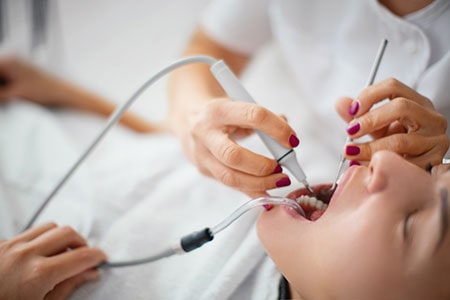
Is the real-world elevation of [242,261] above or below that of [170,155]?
below

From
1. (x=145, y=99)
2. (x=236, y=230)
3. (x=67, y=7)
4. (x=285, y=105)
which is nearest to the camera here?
(x=236, y=230)

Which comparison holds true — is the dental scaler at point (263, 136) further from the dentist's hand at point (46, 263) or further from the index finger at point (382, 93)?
the dentist's hand at point (46, 263)

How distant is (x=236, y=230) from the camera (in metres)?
0.95

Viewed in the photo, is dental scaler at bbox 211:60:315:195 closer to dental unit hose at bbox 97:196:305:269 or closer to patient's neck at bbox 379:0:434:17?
dental unit hose at bbox 97:196:305:269

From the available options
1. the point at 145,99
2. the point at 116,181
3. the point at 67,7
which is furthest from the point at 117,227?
the point at 67,7

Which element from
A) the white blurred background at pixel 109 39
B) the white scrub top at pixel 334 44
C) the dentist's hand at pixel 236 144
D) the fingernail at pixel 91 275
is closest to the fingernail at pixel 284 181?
the dentist's hand at pixel 236 144

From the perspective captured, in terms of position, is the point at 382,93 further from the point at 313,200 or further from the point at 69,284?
the point at 69,284

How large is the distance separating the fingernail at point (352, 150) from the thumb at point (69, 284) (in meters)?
0.53

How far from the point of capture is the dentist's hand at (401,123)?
715mm

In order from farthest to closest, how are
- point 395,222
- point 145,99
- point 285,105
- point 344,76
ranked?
point 145,99 < point 285,105 < point 344,76 < point 395,222

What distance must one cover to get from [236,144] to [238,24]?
0.51 metres

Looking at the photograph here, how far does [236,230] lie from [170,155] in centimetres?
34

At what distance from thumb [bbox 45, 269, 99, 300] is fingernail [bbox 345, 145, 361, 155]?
1.74 ft

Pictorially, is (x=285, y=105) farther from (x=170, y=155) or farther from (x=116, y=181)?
(x=116, y=181)
